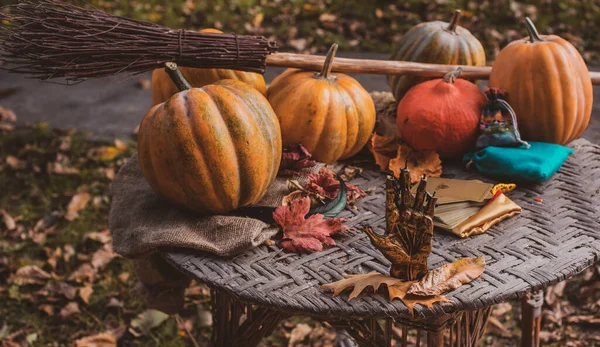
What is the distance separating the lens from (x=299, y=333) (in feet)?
8.94

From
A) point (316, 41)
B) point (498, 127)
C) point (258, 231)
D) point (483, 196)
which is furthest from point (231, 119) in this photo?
point (316, 41)

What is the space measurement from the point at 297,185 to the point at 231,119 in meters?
0.30

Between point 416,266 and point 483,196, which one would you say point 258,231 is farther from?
point 483,196

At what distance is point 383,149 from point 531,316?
832mm

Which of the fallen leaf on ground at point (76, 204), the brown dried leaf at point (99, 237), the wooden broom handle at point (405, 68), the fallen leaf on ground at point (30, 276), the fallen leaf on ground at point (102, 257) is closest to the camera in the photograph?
the wooden broom handle at point (405, 68)

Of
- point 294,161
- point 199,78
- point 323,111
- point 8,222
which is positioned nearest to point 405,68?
point 323,111

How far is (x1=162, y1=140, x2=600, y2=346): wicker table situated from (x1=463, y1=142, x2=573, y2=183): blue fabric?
45mm

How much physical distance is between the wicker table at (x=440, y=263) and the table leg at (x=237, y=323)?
1.14ft

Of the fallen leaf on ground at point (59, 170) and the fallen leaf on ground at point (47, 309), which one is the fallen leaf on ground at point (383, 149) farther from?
the fallen leaf on ground at point (59, 170)

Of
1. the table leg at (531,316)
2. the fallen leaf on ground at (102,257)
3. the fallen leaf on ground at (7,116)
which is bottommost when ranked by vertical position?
the fallen leaf on ground at (102,257)

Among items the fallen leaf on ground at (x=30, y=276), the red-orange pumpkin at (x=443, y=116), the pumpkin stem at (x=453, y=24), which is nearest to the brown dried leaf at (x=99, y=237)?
the fallen leaf on ground at (x=30, y=276)

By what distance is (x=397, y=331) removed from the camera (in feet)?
9.06

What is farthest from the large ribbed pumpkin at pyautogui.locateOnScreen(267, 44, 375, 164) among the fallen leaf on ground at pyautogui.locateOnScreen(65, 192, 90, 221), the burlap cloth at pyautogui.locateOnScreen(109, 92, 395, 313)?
the fallen leaf on ground at pyautogui.locateOnScreen(65, 192, 90, 221)

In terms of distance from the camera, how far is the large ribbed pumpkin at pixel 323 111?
73.2 inches
